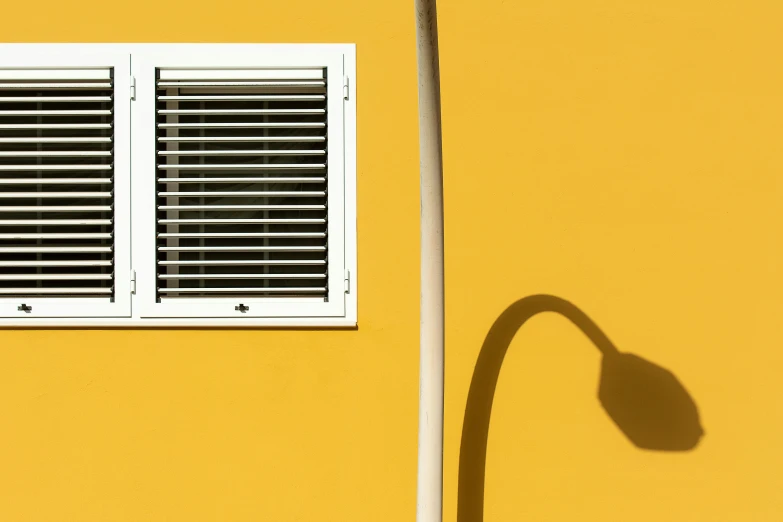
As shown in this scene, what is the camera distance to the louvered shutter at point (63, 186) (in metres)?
2.70

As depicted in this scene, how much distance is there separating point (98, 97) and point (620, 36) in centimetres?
225

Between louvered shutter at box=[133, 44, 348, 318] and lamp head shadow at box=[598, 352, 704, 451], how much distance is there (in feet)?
3.89

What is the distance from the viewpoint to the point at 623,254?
270cm

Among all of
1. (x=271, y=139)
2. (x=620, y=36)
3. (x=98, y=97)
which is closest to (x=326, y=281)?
(x=271, y=139)

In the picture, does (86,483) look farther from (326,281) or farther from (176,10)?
(176,10)

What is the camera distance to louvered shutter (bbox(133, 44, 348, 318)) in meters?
2.69

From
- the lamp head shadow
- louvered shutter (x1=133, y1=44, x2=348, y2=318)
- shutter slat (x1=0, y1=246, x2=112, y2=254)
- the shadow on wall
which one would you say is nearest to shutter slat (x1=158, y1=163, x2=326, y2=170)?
louvered shutter (x1=133, y1=44, x2=348, y2=318)

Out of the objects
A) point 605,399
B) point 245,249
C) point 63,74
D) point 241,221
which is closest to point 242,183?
point 241,221

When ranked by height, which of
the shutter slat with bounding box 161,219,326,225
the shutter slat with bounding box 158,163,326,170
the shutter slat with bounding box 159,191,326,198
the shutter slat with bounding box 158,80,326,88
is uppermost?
the shutter slat with bounding box 158,80,326,88

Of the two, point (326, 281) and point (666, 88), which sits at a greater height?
point (666, 88)

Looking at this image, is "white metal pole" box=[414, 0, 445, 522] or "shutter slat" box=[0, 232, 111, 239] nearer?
"white metal pole" box=[414, 0, 445, 522]

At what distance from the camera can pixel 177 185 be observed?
2.79m

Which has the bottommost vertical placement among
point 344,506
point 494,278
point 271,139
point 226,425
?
point 344,506

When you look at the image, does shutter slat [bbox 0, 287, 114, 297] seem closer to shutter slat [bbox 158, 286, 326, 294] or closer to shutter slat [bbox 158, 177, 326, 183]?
shutter slat [bbox 158, 286, 326, 294]
